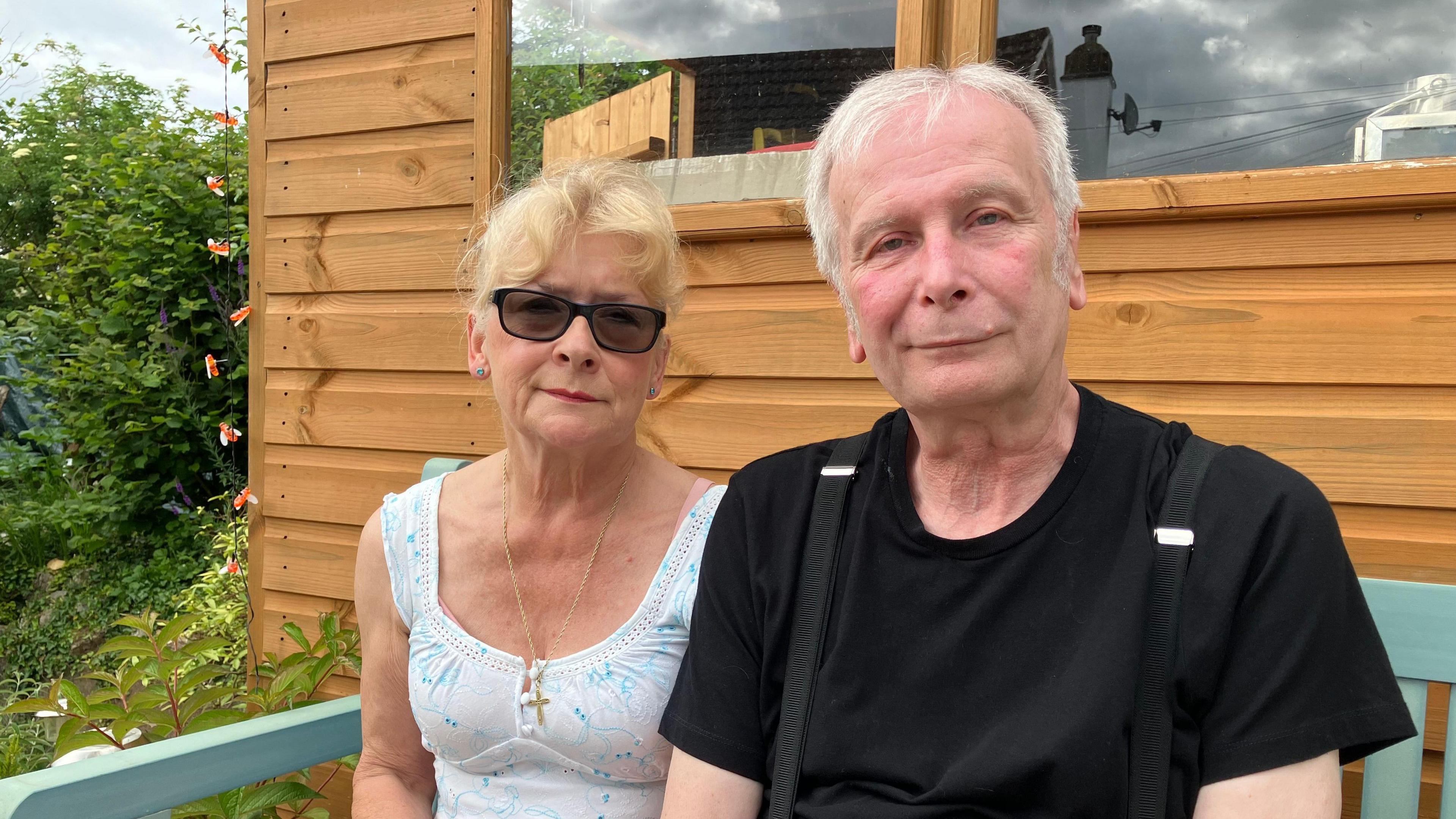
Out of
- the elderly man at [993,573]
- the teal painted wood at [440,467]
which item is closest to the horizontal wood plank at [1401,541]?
the elderly man at [993,573]

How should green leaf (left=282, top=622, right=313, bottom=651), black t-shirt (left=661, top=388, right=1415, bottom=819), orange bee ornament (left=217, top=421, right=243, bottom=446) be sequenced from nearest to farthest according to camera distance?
black t-shirt (left=661, top=388, right=1415, bottom=819)
green leaf (left=282, top=622, right=313, bottom=651)
orange bee ornament (left=217, top=421, right=243, bottom=446)

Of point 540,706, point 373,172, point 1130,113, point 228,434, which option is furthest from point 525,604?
point 228,434

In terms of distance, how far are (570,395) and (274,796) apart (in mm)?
1106

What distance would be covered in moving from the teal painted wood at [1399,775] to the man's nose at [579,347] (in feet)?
4.24

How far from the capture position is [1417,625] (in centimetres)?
148

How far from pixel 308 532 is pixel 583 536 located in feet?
5.97

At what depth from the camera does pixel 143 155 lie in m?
8.72

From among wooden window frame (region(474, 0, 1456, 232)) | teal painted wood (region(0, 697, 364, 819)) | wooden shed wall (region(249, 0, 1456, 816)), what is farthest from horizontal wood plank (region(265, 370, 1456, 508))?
teal painted wood (region(0, 697, 364, 819))

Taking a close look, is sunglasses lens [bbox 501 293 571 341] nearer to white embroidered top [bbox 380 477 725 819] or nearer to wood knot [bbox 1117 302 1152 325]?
white embroidered top [bbox 380 477 725 819]

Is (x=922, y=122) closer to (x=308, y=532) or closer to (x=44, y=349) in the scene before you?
(x=308, y=532)

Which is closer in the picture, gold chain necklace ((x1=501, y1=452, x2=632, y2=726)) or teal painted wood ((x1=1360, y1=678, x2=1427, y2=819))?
teal painted wood ((x1=1360, y1=678, x2=1427, y2=819))

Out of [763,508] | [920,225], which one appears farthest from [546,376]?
[920,225]

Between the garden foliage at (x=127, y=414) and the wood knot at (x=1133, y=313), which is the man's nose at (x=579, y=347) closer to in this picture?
the wood knot at (x=1133, y=313)

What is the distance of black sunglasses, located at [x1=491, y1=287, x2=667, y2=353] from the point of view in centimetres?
171
